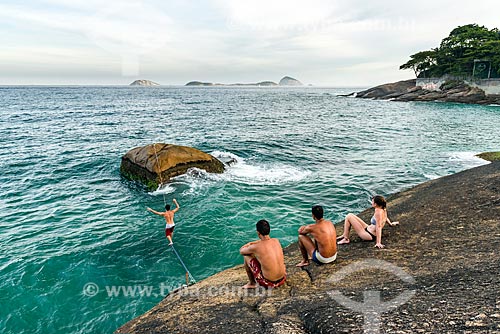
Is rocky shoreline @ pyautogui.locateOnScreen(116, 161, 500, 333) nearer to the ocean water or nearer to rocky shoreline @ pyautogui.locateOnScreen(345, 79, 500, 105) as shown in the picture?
the ocean water

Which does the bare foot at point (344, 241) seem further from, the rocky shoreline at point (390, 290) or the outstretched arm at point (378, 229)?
the outstretched arm at point (378, 229)

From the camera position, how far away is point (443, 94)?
73188mm

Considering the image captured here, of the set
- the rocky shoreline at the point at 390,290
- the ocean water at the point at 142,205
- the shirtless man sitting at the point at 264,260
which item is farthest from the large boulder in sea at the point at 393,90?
the shirtless man sitting at the point at 264,260

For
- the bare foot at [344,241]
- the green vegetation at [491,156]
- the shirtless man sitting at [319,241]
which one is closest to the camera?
the shirtless man sitting at [319,241]

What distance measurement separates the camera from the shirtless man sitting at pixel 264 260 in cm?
571

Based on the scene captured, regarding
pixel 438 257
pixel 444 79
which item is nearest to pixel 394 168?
pixel 438 257

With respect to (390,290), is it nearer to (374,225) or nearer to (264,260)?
(264,260)

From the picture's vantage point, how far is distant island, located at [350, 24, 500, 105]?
219ft

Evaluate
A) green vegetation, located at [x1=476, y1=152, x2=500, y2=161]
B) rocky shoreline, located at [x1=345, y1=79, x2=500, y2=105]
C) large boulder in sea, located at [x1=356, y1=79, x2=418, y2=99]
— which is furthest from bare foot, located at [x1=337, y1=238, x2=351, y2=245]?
large boulder in sea, located at [x1=356, y1=79, x2=418, y2=99]

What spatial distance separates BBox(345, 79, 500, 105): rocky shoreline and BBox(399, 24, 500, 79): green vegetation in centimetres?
395

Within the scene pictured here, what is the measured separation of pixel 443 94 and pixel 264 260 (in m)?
84.6

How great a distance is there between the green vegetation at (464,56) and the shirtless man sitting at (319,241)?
82.9 meters

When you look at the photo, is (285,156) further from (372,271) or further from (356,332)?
(356,332)

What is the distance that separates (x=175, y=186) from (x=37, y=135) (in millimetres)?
29353
